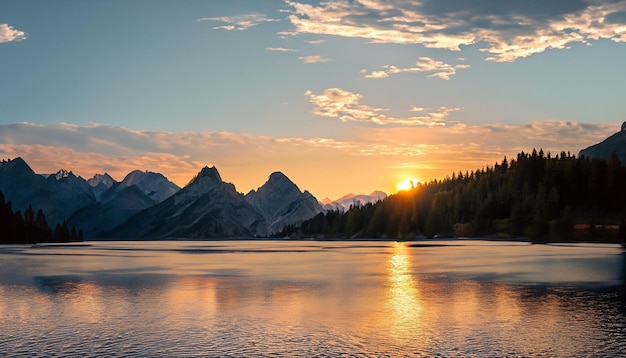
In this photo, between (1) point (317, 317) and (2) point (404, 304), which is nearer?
(1) point (317, 317)

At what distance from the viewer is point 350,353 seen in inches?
1369

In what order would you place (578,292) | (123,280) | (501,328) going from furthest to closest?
(123,280) → (578,292) → (501,328)

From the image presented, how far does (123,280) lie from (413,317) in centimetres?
4819

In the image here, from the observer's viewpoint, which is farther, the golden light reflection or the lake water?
the golden light reflection

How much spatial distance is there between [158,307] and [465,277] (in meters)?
45.7

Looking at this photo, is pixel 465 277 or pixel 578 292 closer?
pixel 578 292

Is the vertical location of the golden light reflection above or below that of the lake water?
below

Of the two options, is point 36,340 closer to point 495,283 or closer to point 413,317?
point 413,317

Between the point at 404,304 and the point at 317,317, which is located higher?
the point at 317,317

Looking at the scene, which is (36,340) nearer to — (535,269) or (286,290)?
(286,290)

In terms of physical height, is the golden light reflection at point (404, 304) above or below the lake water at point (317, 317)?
below

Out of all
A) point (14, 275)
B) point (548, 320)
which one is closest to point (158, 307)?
point (548, 320)

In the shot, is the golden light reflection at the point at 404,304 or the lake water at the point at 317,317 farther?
the golden light reflection at the point at 404,304

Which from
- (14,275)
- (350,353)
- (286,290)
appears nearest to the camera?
(350,353)
